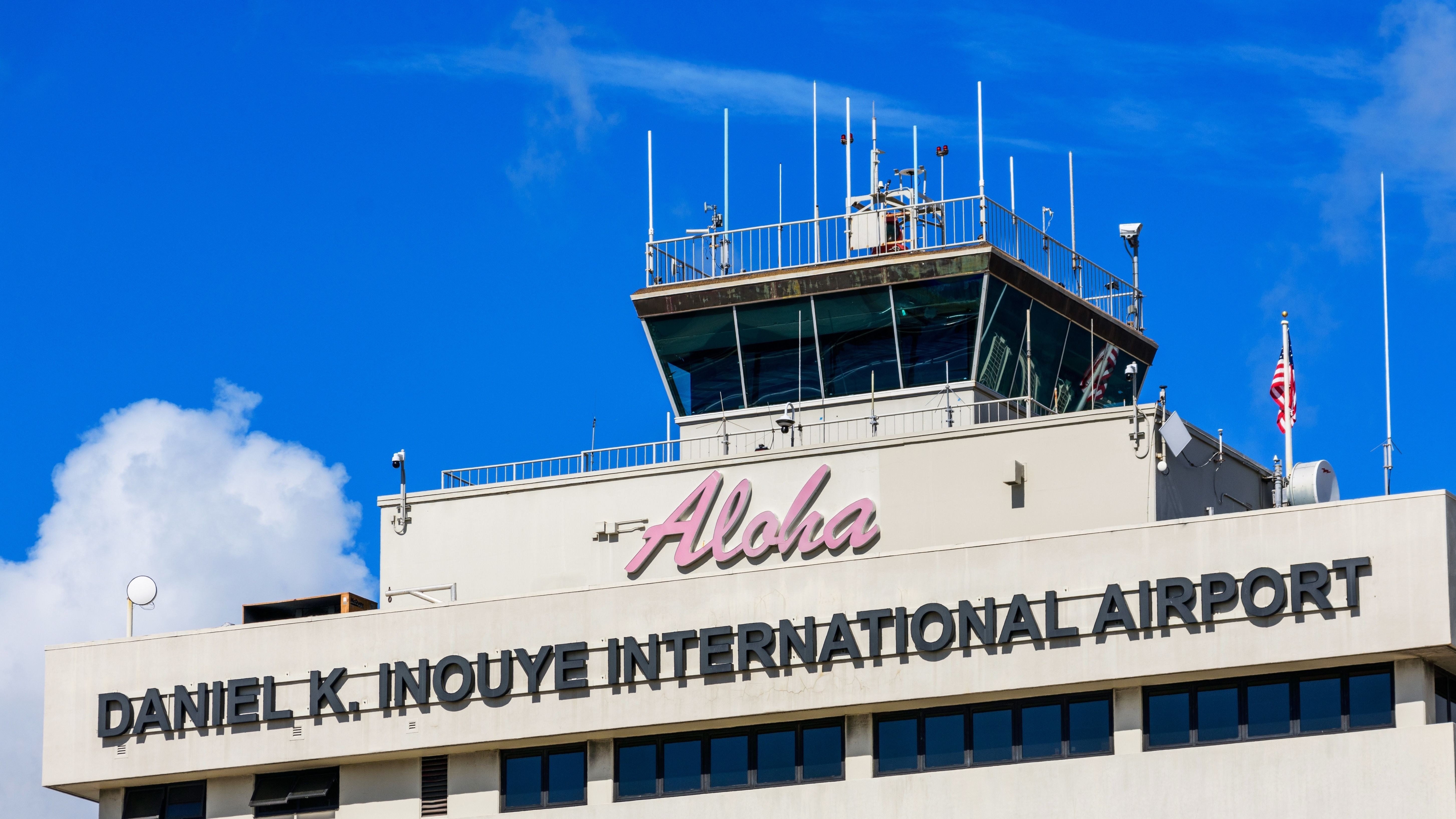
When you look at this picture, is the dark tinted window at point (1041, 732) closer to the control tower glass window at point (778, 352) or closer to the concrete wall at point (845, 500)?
the concrete wall at point (845, 500)

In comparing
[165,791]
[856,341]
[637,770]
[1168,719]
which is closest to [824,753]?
[637,770]

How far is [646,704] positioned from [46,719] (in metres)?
13.2

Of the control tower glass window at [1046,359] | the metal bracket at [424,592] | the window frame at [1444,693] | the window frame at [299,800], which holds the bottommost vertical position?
the window frame at [299,800]

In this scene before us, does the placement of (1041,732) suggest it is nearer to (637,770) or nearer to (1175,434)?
(1175,434)

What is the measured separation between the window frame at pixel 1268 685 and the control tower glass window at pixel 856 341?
11.4 metres

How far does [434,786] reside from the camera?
51219 mm

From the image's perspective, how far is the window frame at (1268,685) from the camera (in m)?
44.4

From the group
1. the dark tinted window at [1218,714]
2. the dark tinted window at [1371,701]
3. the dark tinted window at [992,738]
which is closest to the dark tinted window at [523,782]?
the dark tinted window at [992,738]

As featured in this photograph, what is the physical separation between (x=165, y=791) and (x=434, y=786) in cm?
608

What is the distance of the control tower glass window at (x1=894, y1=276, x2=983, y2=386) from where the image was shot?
54625mm

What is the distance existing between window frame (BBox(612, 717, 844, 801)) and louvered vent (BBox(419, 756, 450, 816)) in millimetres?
3468

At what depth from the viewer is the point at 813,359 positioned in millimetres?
55844

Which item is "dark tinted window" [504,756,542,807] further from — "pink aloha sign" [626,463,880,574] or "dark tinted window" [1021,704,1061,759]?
"dark tinted window" [1021,704,1061,759]

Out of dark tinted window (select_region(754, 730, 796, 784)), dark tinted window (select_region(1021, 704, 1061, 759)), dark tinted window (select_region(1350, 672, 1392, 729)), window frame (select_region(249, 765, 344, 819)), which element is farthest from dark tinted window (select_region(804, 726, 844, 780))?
window frame (select_region(249, 765, 344, 819))
